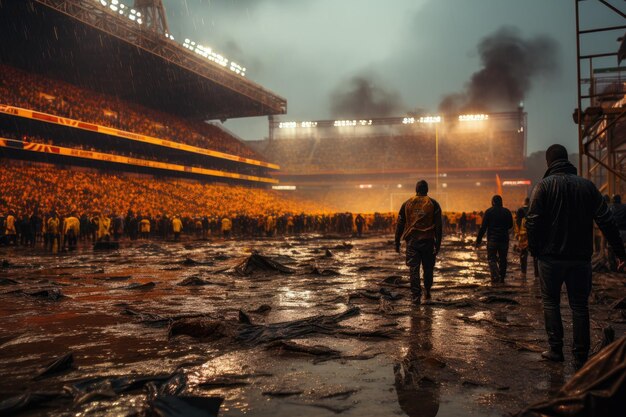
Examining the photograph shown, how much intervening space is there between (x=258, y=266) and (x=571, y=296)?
25.4 ft

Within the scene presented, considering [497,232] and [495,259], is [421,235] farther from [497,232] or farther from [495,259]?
[495,259]

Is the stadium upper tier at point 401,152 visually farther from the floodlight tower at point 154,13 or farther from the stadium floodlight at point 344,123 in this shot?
the floodlight tower at point 154,13

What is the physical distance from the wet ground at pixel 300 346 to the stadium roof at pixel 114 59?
27591mm

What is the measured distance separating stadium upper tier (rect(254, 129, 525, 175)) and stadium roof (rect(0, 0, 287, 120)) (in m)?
19.8

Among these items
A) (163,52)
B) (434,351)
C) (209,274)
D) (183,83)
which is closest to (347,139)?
(183,83)

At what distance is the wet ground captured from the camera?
3.04m

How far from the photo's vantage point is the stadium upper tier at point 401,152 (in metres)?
65.5

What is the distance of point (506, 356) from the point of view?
4.08 metres

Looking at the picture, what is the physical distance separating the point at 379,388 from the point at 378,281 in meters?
5.94

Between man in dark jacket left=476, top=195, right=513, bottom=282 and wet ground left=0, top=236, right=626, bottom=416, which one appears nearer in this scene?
wet ground left=0, top=236, right=626, bottom=416

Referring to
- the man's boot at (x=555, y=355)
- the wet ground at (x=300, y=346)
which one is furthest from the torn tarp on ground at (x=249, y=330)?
the man's boot at (x=555, y=355)

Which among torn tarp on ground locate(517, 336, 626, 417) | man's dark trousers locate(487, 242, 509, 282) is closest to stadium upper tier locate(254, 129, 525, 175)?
man's dark trousers locate(487, 242, 509, 282)

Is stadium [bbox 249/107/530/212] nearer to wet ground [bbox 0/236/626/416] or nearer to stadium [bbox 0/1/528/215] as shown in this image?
stadium [bbox 0/1/528/215]

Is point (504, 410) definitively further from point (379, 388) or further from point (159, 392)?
point (159, 392)
